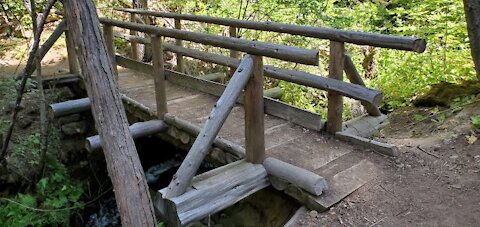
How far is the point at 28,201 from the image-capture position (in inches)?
198

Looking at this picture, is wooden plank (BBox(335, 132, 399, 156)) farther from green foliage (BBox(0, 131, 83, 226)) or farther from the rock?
the rock

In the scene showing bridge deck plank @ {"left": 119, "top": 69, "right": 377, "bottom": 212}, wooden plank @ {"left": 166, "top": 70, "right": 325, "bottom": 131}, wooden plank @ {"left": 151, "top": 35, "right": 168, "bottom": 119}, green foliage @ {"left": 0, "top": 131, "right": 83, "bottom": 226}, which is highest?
wooden plank @ {"left": 151, "top": 35, "right": 168, "bottom": 119}

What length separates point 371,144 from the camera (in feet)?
14.0

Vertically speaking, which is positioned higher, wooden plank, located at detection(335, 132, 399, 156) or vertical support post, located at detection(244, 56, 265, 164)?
vertical support post, located at detection(244, 56, 265, 164)

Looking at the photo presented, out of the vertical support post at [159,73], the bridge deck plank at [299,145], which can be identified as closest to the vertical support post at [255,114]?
the bridge deck plank at [299,145]

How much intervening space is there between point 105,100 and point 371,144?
268cm

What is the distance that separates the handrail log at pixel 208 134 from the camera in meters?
3.36

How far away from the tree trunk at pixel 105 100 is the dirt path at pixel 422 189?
145 cm

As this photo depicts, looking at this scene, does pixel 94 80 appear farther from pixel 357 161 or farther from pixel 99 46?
pixel 357 161

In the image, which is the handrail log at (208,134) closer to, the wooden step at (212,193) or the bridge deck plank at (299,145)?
the wooden step at (212,193)

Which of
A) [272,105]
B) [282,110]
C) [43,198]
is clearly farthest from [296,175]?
[43,198]

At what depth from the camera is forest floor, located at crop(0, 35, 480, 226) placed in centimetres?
327

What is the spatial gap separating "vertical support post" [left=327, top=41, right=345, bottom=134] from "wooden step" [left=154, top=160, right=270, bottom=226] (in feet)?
3.83

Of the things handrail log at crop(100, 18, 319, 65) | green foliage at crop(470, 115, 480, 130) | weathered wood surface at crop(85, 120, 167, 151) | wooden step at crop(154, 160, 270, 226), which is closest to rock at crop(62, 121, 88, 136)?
weathered wood surface at crop(85, 120, 167, 151)
